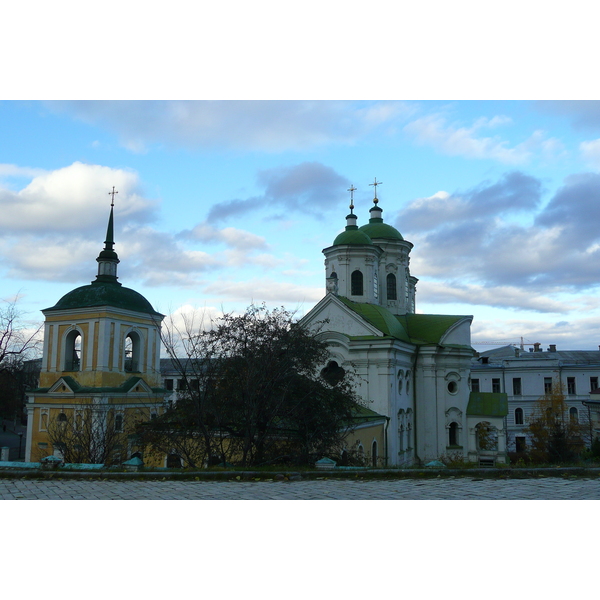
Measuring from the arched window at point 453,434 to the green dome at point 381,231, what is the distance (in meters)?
12.1

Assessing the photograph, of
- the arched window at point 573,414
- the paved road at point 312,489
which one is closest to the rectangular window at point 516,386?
the arched window at point 573,414

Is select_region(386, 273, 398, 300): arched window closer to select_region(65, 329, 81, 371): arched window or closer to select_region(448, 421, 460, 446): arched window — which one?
select_region(448, 421, 460, 446): arched window

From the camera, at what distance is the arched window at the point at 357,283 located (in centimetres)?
3147

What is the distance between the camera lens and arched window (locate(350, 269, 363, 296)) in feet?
103

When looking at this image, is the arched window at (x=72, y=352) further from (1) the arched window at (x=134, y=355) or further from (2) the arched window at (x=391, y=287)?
(2) the arched window at (x=391, y=287)

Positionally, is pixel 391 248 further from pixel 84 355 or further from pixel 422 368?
pixel 84 355

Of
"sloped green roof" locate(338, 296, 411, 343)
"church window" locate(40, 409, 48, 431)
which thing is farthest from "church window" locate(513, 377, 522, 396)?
"church window" locate(40, 409, 48, 431)

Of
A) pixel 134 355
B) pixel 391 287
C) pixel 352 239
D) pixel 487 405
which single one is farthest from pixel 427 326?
pixel 134 355

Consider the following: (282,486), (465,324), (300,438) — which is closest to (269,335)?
(300,438)

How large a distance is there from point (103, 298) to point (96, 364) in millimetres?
3019

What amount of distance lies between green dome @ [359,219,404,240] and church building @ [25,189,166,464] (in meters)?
15.3

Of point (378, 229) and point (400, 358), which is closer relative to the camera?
point (400, 358)

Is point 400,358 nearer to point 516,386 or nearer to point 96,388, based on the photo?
point 96,388

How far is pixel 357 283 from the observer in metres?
31.5
